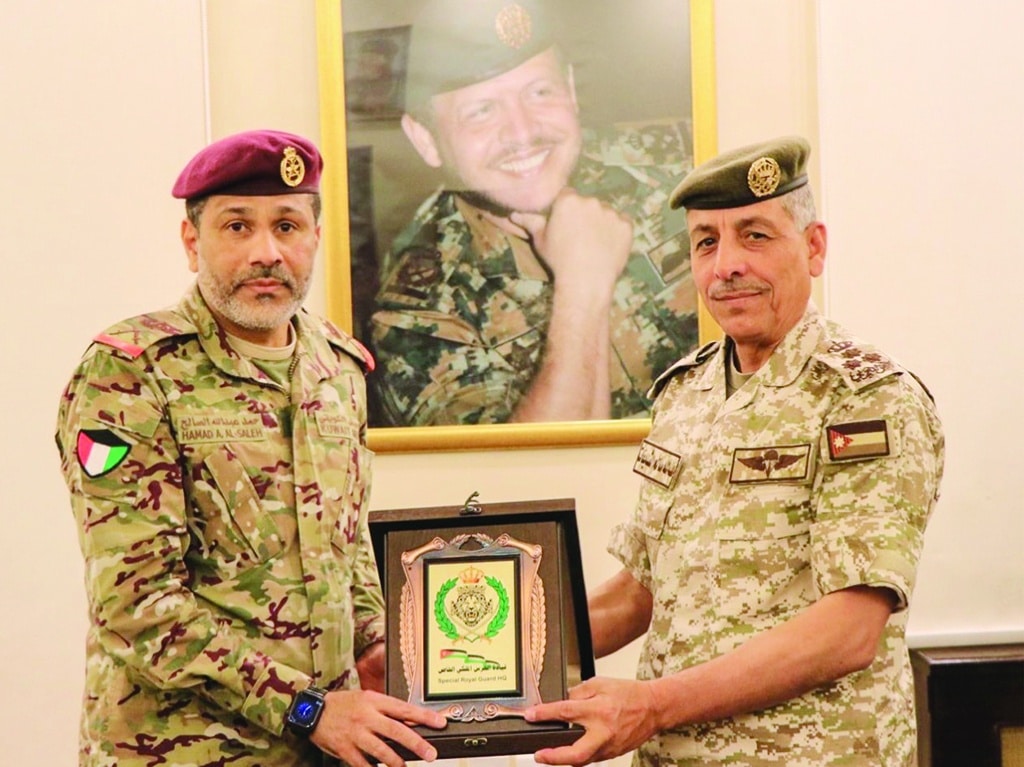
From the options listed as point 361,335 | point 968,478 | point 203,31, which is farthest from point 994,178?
point 203,31

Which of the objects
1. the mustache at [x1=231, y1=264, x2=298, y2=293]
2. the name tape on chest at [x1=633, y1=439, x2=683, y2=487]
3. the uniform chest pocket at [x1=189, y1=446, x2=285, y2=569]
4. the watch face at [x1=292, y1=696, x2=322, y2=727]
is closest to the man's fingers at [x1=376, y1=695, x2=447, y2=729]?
the watch face at [x1=292, y1=696, x2=322, y2=727]

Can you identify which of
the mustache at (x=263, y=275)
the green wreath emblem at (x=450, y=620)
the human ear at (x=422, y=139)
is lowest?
the green wreath emblem at (x=450, y=620)

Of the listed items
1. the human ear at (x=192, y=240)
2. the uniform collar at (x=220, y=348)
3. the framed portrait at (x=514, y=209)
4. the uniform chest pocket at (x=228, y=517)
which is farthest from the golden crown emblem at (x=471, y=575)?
the framed portrait at (x=514, y=209)

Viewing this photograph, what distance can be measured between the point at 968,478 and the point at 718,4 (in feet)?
4.67

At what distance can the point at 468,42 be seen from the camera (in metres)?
2.75

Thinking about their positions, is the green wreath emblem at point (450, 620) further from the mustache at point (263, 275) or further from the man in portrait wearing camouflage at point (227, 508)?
the mustache at point (263, 275)

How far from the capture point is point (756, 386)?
1.77 meters

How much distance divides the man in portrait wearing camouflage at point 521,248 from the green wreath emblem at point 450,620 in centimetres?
114

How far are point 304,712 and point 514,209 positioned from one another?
5.00ft

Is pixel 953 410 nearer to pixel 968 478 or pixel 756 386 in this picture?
pixel 968 478

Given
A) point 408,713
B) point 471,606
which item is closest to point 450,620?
point 471,606

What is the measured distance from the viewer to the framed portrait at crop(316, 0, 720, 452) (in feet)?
8.98

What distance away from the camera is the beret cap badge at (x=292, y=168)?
1.81 meters

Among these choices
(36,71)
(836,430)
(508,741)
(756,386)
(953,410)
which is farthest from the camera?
(953,410)
